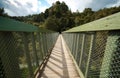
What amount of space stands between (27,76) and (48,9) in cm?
10831

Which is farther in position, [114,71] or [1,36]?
[1,36]

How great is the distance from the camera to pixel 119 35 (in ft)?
5.62

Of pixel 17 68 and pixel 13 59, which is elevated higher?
pixel 13 59

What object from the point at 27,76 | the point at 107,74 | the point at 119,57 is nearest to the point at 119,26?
the point at 119,57

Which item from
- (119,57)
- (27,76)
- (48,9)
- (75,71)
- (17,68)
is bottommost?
(75,71)

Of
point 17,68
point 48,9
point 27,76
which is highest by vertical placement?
point 48,9

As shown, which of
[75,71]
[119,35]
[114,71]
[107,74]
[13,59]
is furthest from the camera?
[75,71]

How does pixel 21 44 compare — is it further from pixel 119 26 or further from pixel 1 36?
pixel 119 26

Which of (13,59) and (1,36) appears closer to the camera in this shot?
(1,36)

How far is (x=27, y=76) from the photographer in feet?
11.4

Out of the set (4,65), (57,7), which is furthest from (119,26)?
(57,7)

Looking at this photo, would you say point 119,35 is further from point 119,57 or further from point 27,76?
point 27,76

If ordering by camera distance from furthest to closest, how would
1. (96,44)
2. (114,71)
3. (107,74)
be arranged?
(96,44)
(107,74)
(114,71)

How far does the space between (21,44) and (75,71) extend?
280 cm
